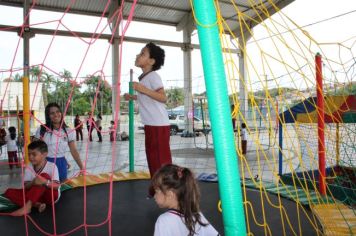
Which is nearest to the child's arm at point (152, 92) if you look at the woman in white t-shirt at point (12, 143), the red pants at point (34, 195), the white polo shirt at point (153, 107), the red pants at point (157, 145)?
the white polo shirt at point (153, 107)

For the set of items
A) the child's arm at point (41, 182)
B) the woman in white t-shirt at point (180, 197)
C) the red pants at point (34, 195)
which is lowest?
the red pants at point (34, 195)

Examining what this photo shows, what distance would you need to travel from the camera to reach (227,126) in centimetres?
82

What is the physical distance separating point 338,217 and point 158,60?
1.44 metres

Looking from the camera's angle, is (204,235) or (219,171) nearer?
(219,171)

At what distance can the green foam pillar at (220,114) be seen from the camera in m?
0.81

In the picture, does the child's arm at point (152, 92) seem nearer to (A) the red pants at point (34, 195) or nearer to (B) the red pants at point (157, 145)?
(B) the red pants at point (157, 145)

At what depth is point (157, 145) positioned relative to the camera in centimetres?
195

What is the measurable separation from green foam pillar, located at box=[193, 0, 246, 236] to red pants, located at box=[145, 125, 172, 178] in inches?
44.9

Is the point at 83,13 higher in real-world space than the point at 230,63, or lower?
higher

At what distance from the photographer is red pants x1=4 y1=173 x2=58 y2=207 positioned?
2.06 meters

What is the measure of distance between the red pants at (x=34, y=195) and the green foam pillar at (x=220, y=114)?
1.62 metres

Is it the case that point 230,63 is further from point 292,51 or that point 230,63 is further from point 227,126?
point 292,51

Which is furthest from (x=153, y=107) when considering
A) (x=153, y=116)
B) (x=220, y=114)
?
(x=220, y=114)

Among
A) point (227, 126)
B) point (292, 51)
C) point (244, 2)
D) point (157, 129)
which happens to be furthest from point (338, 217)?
point (244, 2)
